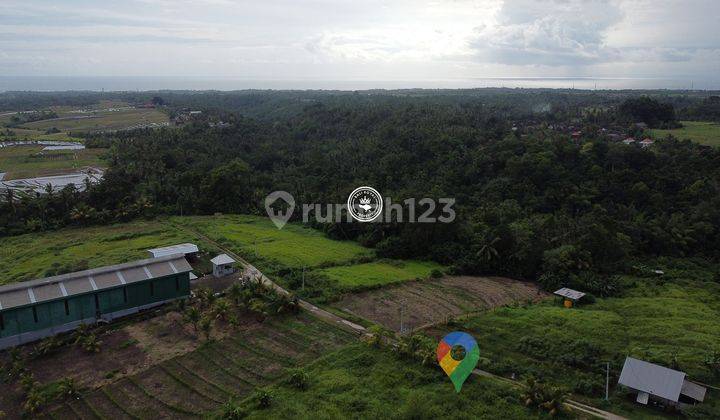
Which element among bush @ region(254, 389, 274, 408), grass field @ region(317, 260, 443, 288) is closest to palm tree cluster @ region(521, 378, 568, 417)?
bush @ region(254, 389, 274, 408)

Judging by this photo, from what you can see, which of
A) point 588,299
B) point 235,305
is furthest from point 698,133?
point 235,305

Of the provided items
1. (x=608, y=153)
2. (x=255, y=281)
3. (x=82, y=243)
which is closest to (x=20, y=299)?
(x=255, y=281)

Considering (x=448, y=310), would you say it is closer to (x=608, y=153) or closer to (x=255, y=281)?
(x=255, y=281)

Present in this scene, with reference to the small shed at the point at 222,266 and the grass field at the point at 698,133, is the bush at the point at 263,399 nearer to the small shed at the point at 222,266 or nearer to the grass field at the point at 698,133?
the small shed at the point at 222,266

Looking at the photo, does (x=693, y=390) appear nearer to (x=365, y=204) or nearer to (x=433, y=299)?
(x=433, y=299)

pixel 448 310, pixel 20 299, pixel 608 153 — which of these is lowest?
pixel 448 310

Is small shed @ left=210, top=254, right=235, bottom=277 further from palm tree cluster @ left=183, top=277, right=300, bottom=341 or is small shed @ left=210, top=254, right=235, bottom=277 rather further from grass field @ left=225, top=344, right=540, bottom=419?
grass field @ left=225, top=344, right=540, bottom=419

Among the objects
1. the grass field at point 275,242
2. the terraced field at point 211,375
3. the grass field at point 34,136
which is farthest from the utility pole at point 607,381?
the grass field at point 34,136

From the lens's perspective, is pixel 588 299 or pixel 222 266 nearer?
pixel 588 299
